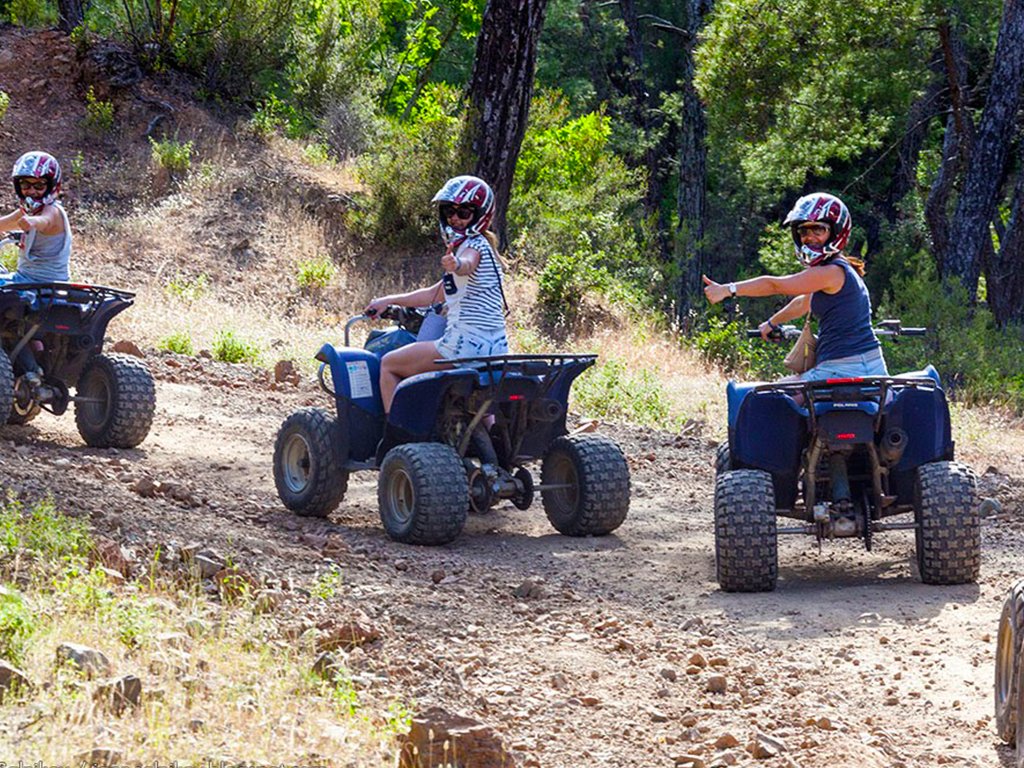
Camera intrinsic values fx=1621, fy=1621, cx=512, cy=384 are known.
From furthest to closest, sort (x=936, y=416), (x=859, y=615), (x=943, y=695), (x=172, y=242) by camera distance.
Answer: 1. (x=172, y=242)
2. (x=936, y=416)
3. (x=859, y=615)
4. (x=943, y=695)

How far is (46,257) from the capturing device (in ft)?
37.2

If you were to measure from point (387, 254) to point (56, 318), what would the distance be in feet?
34.6

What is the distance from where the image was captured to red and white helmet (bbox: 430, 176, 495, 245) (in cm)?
943

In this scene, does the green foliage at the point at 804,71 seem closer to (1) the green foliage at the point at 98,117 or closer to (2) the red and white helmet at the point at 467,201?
(1) the green foliage at the point at 98,117

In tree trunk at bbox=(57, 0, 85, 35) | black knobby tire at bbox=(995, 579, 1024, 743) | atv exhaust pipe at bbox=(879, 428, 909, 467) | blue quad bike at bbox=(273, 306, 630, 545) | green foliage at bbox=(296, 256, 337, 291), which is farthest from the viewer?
tree trunk at bbox=(57, 0, 85, 35)

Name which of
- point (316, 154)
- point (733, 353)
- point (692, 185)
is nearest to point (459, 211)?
point (733, 353)

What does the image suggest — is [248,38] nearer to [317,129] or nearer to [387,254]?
[317,129]

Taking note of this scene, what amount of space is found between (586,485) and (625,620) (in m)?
1.99

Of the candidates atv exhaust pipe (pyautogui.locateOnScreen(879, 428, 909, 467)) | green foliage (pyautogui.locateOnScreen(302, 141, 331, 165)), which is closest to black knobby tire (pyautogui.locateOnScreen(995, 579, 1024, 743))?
atv exhaust pipe (pyautogui.locateOnScreen(879, 428, 909, 467))

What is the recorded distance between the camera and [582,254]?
68.0 ft

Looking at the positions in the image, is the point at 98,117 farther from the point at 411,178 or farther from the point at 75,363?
the point at 75,363

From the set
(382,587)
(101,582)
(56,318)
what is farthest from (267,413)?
(101,582)

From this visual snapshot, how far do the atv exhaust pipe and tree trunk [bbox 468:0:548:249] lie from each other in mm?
11961

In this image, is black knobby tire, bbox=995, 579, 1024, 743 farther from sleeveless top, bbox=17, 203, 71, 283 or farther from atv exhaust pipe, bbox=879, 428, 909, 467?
sleeveless top, bbox=17, 203, 71, 283
